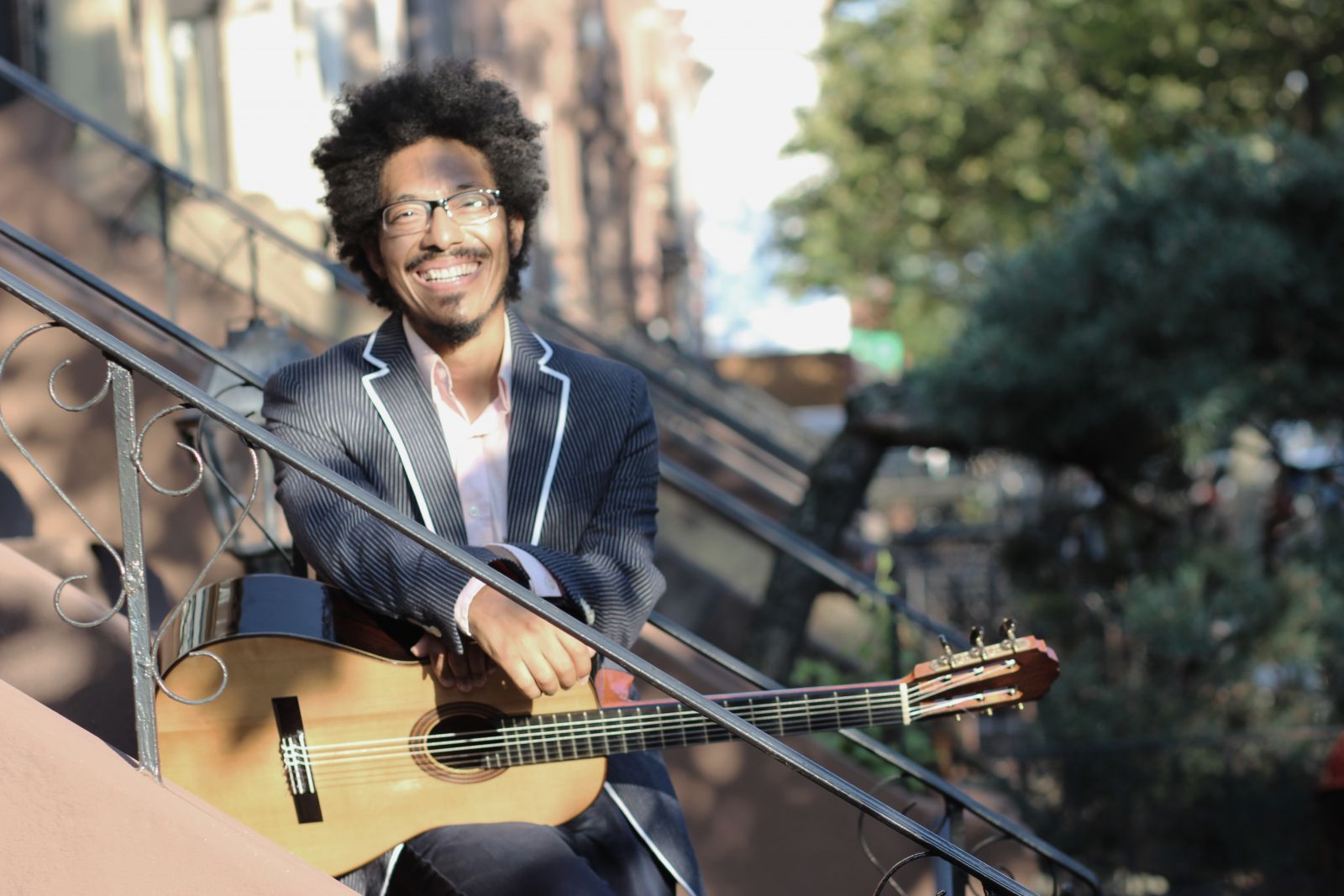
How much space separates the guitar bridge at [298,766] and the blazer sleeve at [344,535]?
0.87 feet

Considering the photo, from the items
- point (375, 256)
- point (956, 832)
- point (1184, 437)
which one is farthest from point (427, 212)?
point (1184, 437)

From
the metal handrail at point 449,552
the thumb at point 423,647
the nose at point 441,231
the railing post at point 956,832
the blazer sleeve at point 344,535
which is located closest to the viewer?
the metal handrail at point 449,552

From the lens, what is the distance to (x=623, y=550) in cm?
313

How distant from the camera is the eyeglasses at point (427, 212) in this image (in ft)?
10.5

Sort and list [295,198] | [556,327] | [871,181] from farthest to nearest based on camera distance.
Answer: [871,181]
[556,327]
[295,198]

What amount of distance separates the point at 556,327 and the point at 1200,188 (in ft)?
16.8

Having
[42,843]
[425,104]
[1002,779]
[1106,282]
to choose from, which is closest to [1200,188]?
[1106,282]

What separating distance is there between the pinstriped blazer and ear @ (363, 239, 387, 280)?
0.13 meters

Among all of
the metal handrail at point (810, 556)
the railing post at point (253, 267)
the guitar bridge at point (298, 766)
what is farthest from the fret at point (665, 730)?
the railing post at point (253, 267)

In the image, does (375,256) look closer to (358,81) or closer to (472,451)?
(472,451)

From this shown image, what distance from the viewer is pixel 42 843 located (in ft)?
8.19

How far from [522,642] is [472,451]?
0.55 m

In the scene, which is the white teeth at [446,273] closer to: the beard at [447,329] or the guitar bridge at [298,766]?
the beard at [447,329]

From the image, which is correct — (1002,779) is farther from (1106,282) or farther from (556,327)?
(556,327)
